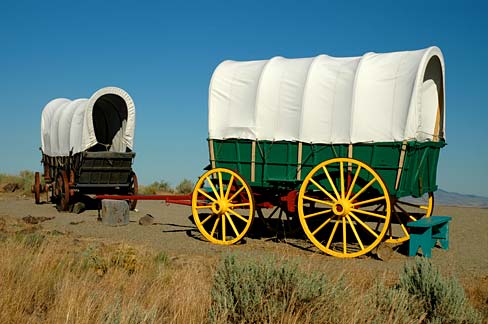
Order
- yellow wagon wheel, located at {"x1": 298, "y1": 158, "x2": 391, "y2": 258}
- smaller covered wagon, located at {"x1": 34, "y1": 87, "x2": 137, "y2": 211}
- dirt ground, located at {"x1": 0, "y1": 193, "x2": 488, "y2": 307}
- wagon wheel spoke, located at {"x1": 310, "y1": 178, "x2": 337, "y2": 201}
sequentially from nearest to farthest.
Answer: dirt ground, located at {"x1": 0, "y1": 193, "x2": 488, "y2": 307}, yellow wagon wheel, located at {"x1": 298, "y1": 158, "x2": 391, "y2": 258}, wagon wheel spoke, located at {"x1": 310, "y1": 178, "x2": 337, "y2": 201}, smaller covered wagon, located at {"x1": 34, "y1": 87, "x2": 137, "y2": 211}

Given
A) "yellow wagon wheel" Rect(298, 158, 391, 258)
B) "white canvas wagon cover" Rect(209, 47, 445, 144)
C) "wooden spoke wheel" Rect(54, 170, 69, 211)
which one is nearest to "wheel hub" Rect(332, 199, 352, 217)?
"yellow wagon wheel" Rect(298, 158, 391, 258)

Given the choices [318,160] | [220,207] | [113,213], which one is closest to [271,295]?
[318,160]

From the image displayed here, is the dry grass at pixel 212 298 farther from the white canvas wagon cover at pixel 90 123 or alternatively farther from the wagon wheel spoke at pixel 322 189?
the white canvas wagon cover at pixel 90 123

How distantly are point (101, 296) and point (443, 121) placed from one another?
328 inches

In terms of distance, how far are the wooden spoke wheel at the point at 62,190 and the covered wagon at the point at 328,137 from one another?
5.43m

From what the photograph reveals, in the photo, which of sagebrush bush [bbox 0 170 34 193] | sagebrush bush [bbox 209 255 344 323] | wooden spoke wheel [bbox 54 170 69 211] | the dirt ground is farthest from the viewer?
sagebrush bush [bbox 0 170 34 193]

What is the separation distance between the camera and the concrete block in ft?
43.9

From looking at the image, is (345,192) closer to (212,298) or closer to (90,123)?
(212,298)

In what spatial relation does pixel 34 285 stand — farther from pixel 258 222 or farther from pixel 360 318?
pixel 258 222

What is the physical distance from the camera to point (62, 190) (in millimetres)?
15727

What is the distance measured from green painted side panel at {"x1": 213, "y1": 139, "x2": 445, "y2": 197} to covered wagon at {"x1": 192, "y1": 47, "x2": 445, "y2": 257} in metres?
0.02

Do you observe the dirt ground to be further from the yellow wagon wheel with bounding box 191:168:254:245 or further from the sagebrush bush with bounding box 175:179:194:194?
the sagebrush bush with bounding box 175:179:194:194

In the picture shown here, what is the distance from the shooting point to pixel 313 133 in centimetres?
1002

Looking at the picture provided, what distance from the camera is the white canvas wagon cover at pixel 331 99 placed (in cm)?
933
